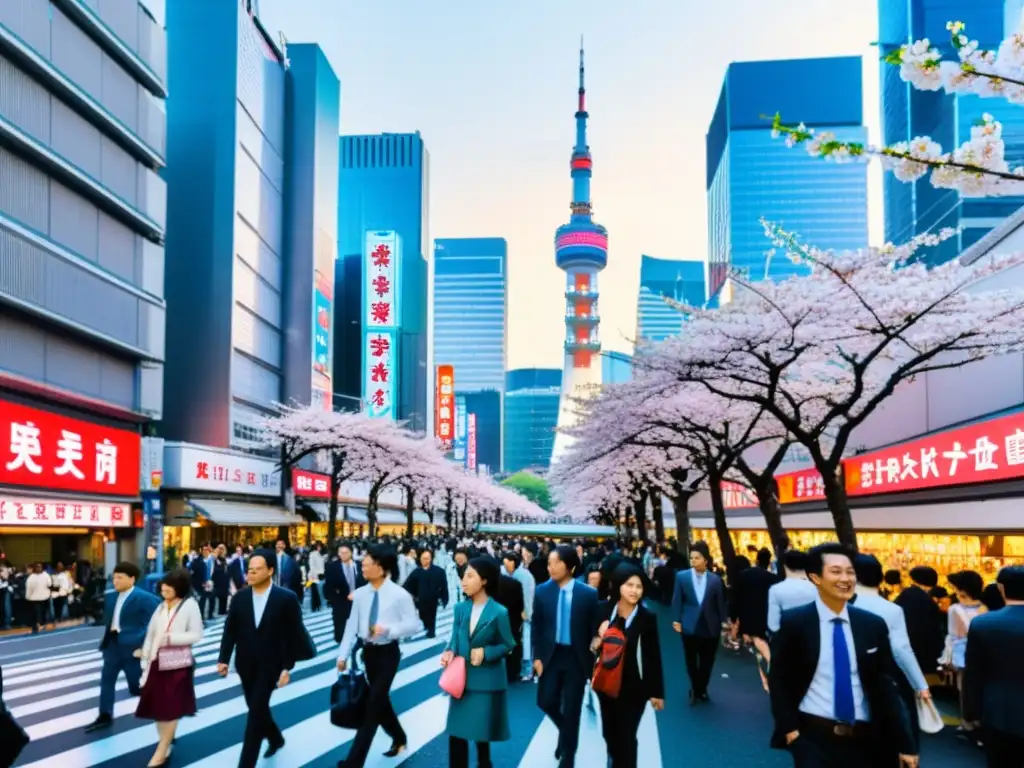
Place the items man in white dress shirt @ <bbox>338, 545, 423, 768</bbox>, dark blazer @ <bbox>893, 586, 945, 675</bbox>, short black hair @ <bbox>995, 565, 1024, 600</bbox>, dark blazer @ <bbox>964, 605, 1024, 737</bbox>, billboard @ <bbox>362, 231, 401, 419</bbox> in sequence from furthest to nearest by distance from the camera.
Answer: billboard @ <bbox>362, 231, 401, 419</bbox>, dark blazer @ <bbox>893, 586, 945, 675</bbox>, man in white dress shirt @ <bbox>338, 545, 423, 768</bbox>, short black hair @ <bbox>995, 565, 1024, 600</bbox>, dark blazer @ <bbox>964, 605, 1024, 737</bbox>

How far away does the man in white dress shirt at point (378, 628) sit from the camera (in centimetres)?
690

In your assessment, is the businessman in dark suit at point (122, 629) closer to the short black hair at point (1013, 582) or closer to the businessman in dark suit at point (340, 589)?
the businessman in dark suit at point (340, 589)

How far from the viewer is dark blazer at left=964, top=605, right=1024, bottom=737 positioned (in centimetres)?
504

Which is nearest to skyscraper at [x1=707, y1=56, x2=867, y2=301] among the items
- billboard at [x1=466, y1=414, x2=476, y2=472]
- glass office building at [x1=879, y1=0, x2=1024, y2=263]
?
glass office building at [x1=879, y1=0, x2=1024, y2=263]

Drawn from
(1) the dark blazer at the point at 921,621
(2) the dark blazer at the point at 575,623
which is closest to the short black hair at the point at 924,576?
(1) the dark blazer at the point at 921,621

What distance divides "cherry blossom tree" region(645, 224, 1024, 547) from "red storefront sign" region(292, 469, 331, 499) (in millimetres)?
31408

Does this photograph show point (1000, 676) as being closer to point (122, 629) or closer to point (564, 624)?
point (564, 624)

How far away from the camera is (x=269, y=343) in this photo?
47.8 metres

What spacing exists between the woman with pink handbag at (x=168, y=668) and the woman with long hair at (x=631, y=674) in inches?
120

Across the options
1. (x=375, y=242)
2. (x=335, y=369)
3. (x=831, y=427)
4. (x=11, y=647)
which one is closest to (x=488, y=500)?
(x=335, y=369)

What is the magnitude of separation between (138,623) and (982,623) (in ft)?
22.9

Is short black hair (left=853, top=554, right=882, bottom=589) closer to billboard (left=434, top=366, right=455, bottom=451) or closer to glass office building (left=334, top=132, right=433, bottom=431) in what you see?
glass office building (left=334, top=132, right=433, bottom=431)

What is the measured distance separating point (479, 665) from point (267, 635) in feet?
5.07

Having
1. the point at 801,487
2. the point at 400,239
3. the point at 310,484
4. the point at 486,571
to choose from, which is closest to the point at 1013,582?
the point at 486,571
